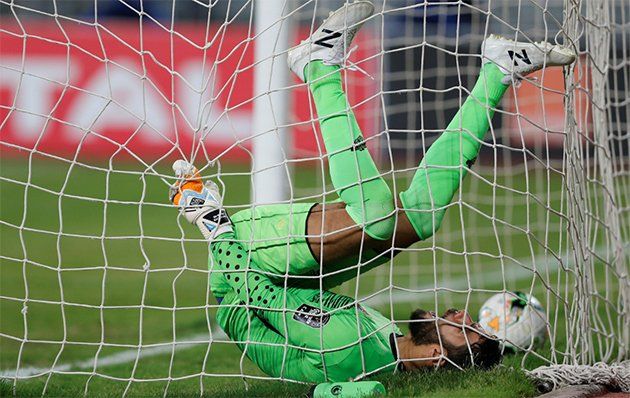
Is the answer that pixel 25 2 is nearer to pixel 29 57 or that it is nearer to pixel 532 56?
pixel 29 57

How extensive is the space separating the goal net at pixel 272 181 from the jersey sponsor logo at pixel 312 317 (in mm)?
264

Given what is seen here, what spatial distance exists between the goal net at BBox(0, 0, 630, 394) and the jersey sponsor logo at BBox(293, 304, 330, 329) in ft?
0.87

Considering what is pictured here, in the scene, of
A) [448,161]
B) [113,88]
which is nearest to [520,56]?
[448,161]

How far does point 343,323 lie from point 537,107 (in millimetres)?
7391

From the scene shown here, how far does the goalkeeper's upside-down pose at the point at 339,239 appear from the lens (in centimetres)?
381

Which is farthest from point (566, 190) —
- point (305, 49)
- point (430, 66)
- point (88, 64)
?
point (88, 64)

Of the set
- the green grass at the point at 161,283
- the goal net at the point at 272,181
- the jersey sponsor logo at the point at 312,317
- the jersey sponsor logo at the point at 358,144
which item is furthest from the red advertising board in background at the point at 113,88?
the jersey sponsor logo at the point at 312,317

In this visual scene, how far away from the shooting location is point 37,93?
592 inches

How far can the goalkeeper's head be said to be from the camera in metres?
3.80

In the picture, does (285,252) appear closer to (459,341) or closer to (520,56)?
(459,341)

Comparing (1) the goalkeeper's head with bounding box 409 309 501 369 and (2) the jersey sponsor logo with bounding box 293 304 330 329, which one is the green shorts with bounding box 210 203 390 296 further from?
(1) the goalkeeper's head with bounding box 409 309 501 369

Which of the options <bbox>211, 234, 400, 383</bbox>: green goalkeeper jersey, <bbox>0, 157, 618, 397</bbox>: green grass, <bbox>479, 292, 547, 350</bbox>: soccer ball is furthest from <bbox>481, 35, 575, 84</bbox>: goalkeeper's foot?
<bbox>479, 292, 547, 350</bbox>: soccer ball

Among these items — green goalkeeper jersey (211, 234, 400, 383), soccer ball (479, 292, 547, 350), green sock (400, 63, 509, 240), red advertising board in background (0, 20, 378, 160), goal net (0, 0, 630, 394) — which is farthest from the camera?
red advertising board in background (0, 20, 378, 160)

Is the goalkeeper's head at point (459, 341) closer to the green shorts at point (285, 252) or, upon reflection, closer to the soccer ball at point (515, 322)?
the green shorts at point (285, 252)
